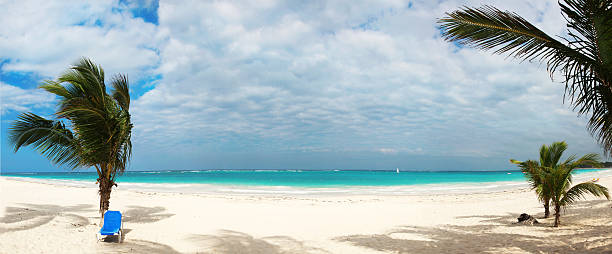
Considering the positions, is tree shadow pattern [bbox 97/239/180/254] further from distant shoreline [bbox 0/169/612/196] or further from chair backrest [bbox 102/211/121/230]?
distant shoreline [bbox 0/169/612/196]

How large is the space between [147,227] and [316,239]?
452 cm

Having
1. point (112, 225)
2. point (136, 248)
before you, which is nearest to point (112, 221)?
point (112, 225)

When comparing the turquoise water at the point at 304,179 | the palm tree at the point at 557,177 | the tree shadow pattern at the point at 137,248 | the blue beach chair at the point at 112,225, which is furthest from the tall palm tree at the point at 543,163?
the turquoise water at the point at 304,179

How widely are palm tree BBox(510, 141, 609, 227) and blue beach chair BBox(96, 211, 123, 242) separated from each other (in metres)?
9.15

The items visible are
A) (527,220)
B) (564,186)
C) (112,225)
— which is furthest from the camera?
(527,220)

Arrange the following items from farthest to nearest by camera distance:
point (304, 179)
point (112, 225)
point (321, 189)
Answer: point (304, 179) < point (321, 189) < point (112, 225)

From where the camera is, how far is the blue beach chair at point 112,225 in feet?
22.1

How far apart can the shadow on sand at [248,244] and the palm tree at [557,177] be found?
5.55 m

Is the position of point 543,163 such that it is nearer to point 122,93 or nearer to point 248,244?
point 248,244

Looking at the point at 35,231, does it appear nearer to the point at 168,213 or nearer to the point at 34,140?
the point at 34,140

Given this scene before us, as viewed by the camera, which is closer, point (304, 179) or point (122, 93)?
point (122, 93)

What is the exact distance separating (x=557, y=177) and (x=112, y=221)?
9.75m

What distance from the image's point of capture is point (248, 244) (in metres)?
6.98

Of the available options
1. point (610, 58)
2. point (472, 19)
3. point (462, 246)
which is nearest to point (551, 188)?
point (462, 246)
